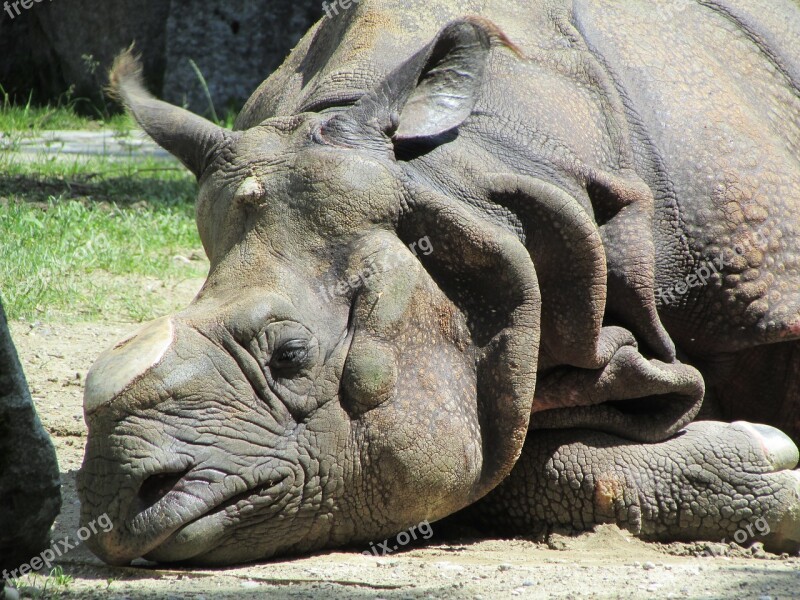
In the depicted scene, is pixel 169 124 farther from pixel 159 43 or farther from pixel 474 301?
pixel 159 43

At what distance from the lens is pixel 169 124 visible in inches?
174

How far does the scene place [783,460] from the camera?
174 inches

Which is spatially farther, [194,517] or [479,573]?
[479,573]

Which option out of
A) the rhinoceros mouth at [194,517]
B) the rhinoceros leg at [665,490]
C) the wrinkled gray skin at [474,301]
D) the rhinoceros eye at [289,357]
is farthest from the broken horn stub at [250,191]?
the rhinoceros leg at [665,490]

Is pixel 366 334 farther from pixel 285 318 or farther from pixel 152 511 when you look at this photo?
pixel 152 511

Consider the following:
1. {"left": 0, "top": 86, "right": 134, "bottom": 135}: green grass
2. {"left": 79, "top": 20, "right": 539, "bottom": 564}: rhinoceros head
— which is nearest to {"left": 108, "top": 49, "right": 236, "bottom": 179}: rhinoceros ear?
{"left": 79, "top": 20, "right": 539, "bottom": 564}: rhinoceros head

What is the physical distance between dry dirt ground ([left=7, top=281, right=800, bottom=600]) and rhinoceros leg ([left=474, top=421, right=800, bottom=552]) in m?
0.07

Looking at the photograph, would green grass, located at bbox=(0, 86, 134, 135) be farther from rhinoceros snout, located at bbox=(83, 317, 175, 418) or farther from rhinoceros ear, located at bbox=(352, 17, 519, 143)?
rhinoceros snout, located at bbox=(83, 317, 175, 418)

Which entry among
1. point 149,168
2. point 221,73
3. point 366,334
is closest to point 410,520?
point 366,334

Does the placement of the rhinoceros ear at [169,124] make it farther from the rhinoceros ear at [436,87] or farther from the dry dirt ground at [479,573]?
the dry dirt ground at [479,573]

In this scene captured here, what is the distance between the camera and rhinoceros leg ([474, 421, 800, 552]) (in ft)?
14.0

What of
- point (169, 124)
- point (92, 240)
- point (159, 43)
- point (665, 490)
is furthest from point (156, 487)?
point (159, 43)

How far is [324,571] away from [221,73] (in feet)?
32.0

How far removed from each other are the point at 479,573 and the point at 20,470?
144 centimetres
